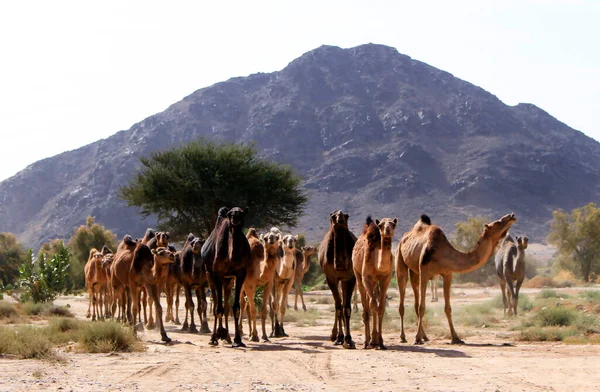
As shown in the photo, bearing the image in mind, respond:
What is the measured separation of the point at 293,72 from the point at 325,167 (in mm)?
47858

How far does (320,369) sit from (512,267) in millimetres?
12977

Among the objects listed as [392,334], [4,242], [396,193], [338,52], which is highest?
[338,52]

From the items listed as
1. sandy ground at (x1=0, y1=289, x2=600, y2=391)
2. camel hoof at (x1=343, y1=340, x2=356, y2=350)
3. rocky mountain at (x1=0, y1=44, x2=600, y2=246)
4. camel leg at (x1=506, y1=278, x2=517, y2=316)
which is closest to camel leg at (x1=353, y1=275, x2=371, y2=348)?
camel hoof at (x1=343, y1=340, x2=356, y2=350)

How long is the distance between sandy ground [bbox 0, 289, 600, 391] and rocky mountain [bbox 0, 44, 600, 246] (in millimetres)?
91780

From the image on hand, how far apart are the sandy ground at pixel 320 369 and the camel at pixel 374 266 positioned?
0.59 m

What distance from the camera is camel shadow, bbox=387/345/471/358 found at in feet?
46.2

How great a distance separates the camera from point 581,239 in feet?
176

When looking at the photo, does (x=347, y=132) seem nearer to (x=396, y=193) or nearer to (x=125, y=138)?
(x=396, y=193)

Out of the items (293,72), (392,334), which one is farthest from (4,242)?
(293,72)

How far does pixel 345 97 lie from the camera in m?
164

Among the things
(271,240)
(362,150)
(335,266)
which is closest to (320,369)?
(335,266)

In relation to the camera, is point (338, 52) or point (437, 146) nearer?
point (437, 146)

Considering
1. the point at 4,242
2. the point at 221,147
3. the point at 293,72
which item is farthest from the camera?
the point at 293,72

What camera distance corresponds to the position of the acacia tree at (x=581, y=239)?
52.8 metres
